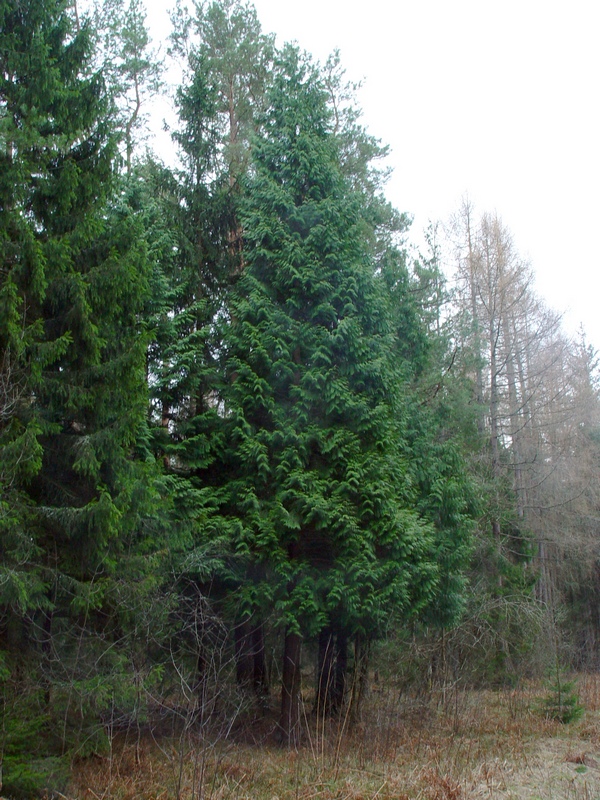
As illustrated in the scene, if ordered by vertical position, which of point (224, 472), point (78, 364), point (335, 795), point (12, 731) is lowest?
point (335, 795)

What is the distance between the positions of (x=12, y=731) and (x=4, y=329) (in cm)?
414

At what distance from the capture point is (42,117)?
8.05 meters

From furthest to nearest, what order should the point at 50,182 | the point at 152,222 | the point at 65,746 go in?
the point at 152,222, the point at 50,182, the point at 65,746

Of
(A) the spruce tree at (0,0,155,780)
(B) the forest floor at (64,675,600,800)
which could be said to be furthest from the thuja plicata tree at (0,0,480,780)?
(B) the forest floor at (64,675,600,800)

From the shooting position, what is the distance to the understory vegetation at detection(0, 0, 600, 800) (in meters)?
7.37

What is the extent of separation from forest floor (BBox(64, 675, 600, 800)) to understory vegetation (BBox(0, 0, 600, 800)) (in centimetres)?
7

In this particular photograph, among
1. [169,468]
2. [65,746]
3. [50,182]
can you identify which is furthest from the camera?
[169,468]

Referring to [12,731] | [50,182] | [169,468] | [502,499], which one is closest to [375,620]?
[169,468]

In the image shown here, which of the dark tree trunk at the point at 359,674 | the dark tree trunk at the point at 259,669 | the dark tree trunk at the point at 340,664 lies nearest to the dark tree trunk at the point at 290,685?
the dark tree trunk at the point at 259,669

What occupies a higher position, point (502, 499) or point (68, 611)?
point (502, 499)

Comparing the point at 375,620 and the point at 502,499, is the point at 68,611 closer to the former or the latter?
the point at 375,620

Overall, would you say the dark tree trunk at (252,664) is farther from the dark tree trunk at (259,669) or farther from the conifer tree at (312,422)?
the conifer tree at (312,422)

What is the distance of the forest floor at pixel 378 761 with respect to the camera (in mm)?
6812

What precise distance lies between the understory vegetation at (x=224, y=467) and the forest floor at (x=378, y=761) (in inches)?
2.7
